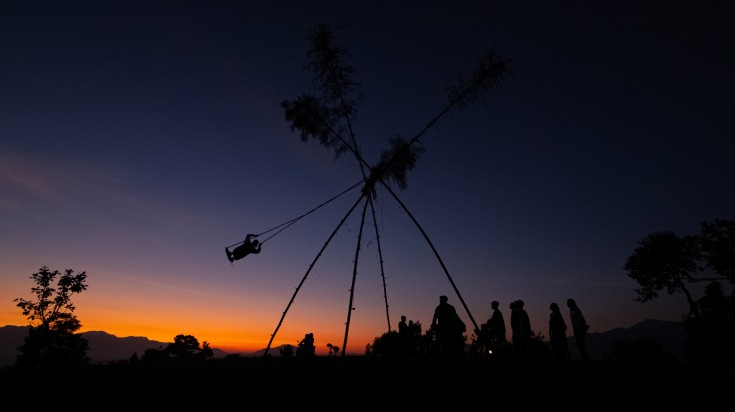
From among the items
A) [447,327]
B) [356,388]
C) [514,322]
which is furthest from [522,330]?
[356,388]

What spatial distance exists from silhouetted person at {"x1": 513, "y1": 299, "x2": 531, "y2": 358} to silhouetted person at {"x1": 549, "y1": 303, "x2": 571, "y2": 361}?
766 millimetres

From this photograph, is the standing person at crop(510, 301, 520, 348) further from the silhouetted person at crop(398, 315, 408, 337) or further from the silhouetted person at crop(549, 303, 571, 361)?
the silhouetted person at crop(398, 315, 408, 337)

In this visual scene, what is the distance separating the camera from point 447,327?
35.4 feet

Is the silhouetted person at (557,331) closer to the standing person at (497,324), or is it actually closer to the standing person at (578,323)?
the standing person at (578,323)

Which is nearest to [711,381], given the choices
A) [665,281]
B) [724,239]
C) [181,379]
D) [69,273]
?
[181,379]

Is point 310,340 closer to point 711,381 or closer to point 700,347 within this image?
point 711,381

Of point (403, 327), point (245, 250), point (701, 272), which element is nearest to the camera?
point (245, 250)

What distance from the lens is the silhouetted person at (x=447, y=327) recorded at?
10.6 m

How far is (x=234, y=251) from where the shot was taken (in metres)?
10.7

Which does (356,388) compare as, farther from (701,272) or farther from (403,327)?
(701,272)

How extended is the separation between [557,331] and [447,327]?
447 cm

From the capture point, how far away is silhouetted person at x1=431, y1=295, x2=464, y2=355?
1059 centimetres

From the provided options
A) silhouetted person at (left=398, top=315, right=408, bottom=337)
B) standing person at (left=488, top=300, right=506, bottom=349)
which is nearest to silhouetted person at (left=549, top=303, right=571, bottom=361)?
standing person at (left=488, top=300, right=506, bottom=349)

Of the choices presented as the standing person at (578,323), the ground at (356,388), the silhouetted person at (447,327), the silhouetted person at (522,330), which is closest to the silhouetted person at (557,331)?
the standing person at (578,323)
